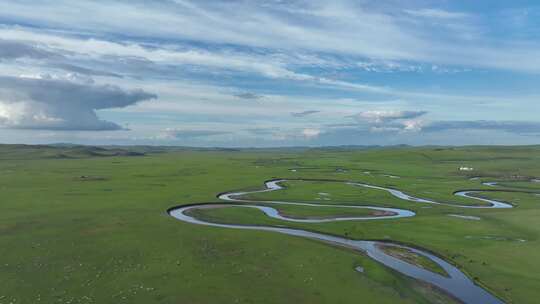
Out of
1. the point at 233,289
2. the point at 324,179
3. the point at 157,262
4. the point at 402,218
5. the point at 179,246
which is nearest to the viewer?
the point at 233,289

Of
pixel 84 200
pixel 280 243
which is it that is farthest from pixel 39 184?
pixel 280 243

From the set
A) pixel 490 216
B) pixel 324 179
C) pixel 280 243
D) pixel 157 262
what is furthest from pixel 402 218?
pixel 324 179

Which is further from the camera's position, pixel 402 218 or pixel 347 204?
pixel 347 204

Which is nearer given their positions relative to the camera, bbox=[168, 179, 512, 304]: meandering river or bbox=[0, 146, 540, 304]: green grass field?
bbox=[0, 146, 540, 304]: green grass field

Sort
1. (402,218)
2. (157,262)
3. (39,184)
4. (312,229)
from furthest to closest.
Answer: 1. (39,184)
2. (402,218)
3. (312,229)
4. (157,262)

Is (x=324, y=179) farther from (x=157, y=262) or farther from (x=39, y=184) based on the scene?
(x=157, y=262)

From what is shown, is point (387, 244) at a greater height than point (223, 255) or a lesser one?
lesser

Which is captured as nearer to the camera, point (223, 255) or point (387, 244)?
point (223, 255)

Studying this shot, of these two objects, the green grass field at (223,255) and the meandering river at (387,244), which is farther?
the meandering river at (387,244)

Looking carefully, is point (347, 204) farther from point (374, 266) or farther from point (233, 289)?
point (233, 289)
